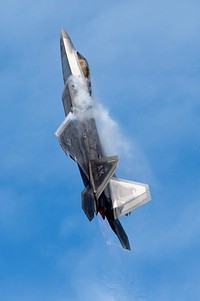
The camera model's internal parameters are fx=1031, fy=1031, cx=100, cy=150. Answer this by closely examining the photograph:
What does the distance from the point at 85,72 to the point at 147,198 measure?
12310mm

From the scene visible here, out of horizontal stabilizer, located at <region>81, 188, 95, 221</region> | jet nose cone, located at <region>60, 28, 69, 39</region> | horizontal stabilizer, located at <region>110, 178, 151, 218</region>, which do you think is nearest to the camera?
horizontal stabilizer, located at <region>81, 188, 95, 221</region>

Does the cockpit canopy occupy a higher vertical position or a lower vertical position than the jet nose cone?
lower

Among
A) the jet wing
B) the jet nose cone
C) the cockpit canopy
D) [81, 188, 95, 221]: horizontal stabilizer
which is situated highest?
the jet nose cone

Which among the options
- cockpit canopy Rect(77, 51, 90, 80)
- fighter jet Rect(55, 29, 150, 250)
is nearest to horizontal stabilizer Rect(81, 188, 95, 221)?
fighter jet Rect(55, 29, 150, 250)

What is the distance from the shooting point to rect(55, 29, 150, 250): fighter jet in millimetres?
78125

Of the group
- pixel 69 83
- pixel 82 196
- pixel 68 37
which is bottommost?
pixel 82 196

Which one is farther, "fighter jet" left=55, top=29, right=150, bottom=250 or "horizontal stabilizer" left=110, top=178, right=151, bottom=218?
"horizontal stabilizer" left=110, top=178, right=151, bottom=218

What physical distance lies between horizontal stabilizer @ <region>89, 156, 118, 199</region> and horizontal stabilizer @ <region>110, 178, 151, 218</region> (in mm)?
2931

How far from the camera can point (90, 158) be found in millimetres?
79312

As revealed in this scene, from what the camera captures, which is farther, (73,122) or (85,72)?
(85,72)

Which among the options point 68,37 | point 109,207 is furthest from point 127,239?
point 68,37

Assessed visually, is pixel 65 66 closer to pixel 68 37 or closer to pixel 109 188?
pixel 68 37

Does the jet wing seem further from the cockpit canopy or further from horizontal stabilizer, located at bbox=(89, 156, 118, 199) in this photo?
the cockpit canopy

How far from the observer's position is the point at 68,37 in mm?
86188
